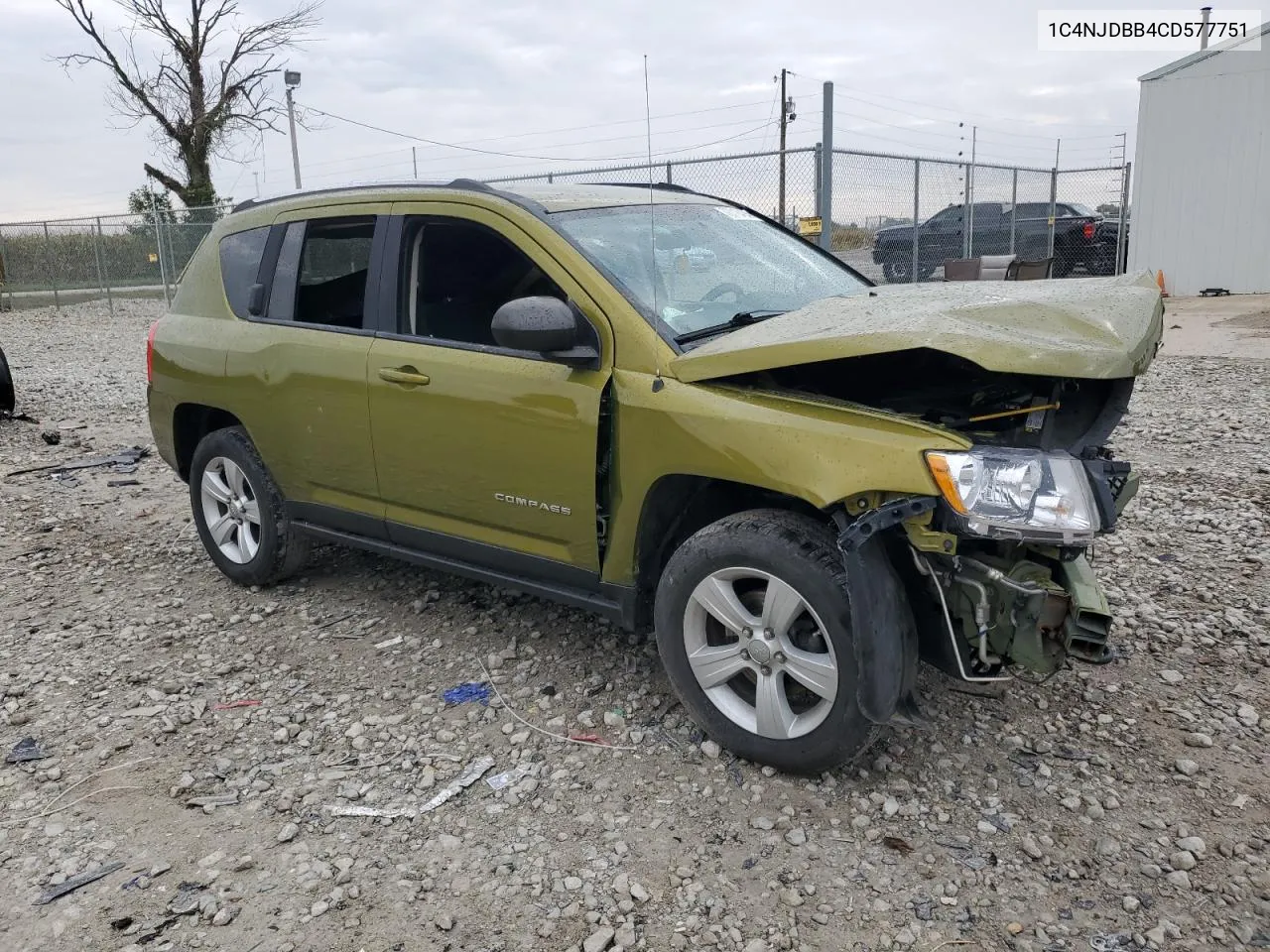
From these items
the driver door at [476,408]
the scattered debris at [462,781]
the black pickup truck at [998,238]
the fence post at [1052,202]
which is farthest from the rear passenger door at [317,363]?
the fence post at [1052,202]

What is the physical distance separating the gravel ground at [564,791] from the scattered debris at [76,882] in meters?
0.03

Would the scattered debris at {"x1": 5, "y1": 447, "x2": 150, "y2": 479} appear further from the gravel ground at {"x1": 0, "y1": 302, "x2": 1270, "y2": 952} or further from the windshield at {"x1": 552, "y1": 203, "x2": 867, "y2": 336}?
the windshield at {"x1": 552, "y1": 203, "x2": 867, "y2": 336}

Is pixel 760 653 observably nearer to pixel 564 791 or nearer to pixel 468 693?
pixel 564 791

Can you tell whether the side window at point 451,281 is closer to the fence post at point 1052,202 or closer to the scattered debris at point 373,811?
the scattered debris at point 373,811

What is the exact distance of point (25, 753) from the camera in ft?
11.3

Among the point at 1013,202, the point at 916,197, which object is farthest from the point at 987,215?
the point at 916,197

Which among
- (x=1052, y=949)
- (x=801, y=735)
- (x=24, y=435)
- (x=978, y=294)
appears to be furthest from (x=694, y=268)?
(x=24, y=435)

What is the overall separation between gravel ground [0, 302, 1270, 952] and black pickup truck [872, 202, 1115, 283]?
10.0 metres

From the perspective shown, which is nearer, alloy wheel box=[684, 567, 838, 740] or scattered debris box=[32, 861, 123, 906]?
scattered debris box=[32, 861, 123, 906]

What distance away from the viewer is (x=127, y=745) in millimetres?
3473

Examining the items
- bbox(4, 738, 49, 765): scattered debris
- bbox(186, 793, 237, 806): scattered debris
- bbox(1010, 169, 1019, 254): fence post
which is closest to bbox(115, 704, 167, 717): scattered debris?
bbox(4, 738, 49, 765): scattered debris

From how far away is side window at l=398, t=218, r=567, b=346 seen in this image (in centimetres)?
390

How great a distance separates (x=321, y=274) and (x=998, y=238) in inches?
544

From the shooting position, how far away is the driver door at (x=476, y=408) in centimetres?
340
